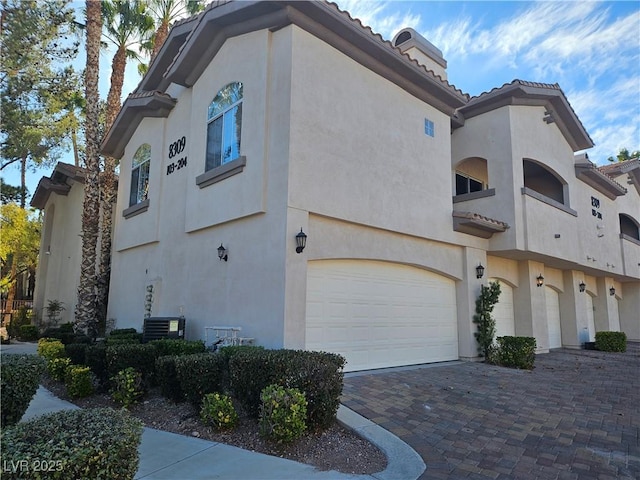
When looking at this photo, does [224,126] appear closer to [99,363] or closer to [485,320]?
[99,363]

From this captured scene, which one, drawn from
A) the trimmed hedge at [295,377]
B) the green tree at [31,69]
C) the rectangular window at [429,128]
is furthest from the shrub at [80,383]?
the rectangular window at [429,128]

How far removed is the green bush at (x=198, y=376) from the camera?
20.1 feet

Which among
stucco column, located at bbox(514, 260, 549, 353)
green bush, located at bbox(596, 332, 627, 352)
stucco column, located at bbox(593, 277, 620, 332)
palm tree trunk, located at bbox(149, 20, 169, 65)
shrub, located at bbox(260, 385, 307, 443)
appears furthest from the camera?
stucco column, located at bbox(593, 277, 620, 332)

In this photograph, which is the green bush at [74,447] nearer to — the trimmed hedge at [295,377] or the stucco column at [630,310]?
the trimmed hedge at [295,377]

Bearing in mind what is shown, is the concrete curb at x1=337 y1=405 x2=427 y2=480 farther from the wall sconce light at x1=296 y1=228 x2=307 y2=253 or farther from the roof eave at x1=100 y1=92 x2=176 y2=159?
the roof eave at x1=100 y1=92 x2=176 y2=159

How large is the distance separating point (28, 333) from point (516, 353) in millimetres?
19040

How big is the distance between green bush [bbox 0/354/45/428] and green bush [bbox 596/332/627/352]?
1939 centimetres

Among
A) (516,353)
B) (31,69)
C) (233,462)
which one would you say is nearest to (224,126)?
(233,462)

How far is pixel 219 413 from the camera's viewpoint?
539 centimetres

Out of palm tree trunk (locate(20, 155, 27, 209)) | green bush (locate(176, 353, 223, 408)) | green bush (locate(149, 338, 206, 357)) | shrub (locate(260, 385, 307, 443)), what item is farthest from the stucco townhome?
palm tree trunk (locate(20, 155, 27, 209))

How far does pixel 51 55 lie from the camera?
14766 mm

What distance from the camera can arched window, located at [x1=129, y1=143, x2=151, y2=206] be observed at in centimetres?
1431

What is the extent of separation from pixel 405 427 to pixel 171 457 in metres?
3.14

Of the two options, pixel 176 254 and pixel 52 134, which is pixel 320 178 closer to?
pixel 176 254
